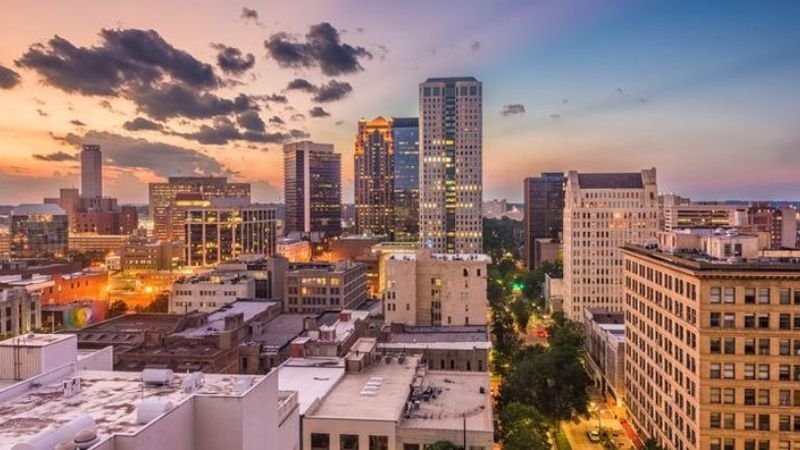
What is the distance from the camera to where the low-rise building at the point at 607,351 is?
112250 millimetres

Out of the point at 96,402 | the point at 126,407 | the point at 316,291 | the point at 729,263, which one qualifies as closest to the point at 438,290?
the point at 316,291

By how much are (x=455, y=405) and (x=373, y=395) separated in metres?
9.69

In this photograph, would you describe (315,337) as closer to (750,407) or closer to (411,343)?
(411,343)

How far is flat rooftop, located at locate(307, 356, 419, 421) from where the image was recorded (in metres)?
68.4

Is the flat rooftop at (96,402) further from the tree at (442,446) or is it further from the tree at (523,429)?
the tree at (523,429)

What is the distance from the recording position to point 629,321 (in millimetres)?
104312

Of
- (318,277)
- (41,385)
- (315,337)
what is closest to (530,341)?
(318,277)

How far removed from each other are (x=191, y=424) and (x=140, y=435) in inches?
230

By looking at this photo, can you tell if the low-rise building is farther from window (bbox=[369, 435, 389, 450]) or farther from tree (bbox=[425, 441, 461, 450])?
window (bbox=[369, 435, 389, 450])

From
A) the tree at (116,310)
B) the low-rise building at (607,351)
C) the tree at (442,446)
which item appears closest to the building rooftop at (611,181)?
the low-rise building at (607,351)

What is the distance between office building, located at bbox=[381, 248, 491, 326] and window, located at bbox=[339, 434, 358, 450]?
62.2m

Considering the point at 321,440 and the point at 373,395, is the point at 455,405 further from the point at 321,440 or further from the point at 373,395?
the point at 321,440

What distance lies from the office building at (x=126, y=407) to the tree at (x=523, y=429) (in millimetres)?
32754

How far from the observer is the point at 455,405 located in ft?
248
